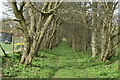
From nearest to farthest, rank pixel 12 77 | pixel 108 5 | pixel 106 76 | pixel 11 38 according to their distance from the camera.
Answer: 1. pixel 12 77
2. pixel 106 76
3. pixel 108 5
4. pixel 11 38

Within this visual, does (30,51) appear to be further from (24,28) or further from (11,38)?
(11,38)

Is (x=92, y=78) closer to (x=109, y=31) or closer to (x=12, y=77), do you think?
(x=12, y=77)

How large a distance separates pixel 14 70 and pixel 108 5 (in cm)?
860

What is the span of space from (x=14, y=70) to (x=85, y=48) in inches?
674

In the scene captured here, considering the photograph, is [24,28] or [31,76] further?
[24,28]

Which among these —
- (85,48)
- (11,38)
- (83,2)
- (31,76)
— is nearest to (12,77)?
(31,76)

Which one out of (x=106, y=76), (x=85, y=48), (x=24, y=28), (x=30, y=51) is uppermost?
(x=24, y=28)

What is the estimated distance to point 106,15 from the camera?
16062 mm

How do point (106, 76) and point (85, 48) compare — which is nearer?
point (106, 76)

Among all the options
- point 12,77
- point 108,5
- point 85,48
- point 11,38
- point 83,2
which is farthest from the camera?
point 85,48

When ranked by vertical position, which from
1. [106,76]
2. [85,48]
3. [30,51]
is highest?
[30,51]

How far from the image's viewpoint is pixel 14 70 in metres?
11.4

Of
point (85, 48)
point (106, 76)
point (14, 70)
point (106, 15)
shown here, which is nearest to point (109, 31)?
point (106, 15)

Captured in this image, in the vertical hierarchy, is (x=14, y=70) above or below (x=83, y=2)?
below
